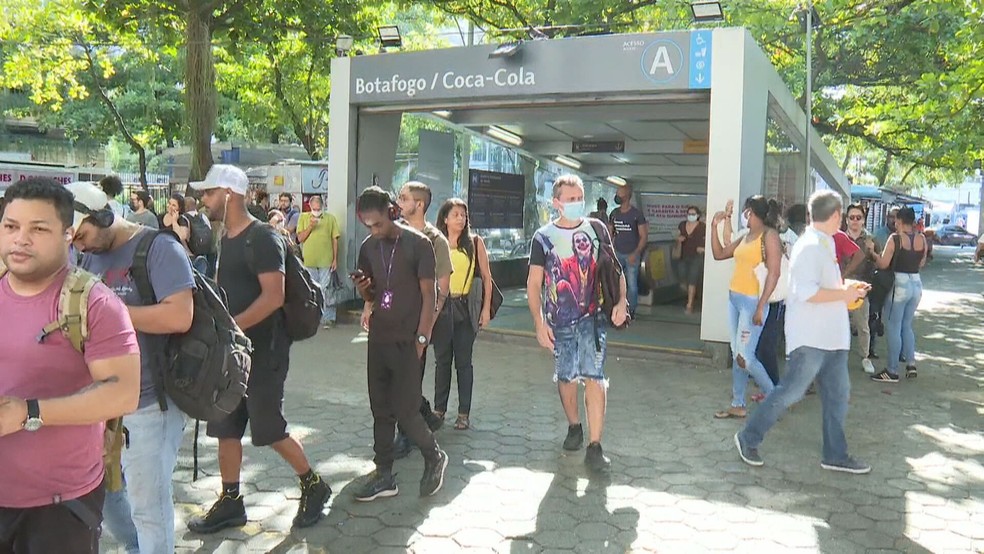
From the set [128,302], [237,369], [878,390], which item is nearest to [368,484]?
[237,369]

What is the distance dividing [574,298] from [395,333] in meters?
1.13

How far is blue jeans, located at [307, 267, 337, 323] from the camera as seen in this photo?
10.1 m

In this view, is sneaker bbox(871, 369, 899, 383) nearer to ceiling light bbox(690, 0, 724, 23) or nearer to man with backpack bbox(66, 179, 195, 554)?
ceiling light bbox(690, 0, 724, 23)

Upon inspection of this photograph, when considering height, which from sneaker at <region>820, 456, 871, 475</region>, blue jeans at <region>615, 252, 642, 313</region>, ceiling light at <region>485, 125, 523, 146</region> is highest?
ceiling light at <region>485, 125, 523, 146</region>

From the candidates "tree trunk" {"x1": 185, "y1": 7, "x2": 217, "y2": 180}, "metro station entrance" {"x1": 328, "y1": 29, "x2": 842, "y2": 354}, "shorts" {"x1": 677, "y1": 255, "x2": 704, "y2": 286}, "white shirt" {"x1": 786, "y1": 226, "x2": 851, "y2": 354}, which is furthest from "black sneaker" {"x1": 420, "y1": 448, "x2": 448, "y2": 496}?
"shorts" {"x1": 677, "y1": 255, "x2": 704, "y2": 286}

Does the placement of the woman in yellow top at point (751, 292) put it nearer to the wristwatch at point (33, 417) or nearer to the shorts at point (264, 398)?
the shorts at point (264, 398)

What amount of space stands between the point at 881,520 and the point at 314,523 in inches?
114

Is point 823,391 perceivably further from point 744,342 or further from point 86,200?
point 86,200

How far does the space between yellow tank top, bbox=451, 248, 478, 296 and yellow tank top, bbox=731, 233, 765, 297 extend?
2.03 meters

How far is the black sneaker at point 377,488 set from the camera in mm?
4266

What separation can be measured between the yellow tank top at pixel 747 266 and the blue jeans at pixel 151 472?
4.29 meters

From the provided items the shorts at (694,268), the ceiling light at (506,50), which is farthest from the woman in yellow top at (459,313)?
the shorts at (694,268)

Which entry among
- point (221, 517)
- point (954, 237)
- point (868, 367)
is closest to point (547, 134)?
point (868, 367)

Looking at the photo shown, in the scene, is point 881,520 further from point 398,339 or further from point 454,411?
point 454,411
